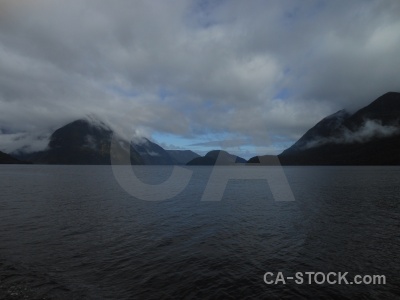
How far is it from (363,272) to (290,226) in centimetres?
1755

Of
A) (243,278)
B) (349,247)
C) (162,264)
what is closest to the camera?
(243,278)

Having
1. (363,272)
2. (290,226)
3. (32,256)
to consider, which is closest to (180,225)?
(290,226)

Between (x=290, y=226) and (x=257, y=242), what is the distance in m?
10.9

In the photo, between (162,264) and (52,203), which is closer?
(162,264)

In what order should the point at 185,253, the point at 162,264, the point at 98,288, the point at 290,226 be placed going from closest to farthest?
the point at 98,288 < the point at 162,264 < the point at 185,253 < the point at 290,226

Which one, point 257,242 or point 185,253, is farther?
point 257,242

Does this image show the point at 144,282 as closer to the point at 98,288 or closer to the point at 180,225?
the point at 98,288

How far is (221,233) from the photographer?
39.6 meters

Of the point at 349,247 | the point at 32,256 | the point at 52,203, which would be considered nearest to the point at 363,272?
the point at 349,247

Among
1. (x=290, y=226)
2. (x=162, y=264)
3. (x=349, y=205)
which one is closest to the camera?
(x=162, y=264)

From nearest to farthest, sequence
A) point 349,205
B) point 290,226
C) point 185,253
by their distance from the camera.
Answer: point 185,253, point 290,226, point 349,205

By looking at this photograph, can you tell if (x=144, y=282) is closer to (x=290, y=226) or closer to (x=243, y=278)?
(x=243, y=278)

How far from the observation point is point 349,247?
32625mm

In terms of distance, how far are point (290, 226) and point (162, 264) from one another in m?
24.0
